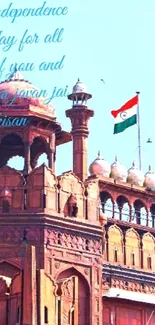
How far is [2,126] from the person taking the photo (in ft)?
83.8

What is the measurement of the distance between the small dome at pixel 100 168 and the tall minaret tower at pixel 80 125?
5.75 feet

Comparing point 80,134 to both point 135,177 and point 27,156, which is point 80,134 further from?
point 135,177

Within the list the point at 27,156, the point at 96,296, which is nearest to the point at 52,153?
the point at 27,156

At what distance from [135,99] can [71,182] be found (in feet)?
20.3

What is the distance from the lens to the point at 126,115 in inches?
1211

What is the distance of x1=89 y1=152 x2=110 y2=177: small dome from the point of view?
30.6 m

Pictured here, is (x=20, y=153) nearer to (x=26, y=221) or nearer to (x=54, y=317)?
(x=26, y=221)

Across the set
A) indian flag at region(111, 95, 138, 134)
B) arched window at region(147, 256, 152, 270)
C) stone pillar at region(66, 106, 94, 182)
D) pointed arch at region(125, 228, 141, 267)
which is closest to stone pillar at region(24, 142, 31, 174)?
stone pillar at region(66, 106, 94, 182)

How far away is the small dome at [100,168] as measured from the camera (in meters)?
30.6

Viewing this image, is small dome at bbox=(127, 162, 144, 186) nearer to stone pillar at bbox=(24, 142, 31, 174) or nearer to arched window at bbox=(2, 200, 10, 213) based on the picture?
stone pillar at bbox=(24, 142, 31, 174)

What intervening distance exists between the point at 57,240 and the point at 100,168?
6424mm

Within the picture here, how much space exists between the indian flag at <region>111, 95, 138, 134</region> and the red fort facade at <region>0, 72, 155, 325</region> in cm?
221

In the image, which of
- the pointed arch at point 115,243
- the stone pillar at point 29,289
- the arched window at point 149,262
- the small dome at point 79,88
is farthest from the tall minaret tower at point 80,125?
the stone pillar at point 29,289

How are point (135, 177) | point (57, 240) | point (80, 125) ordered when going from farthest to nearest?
point (135, 177)
point (80, 125)
point (57, 240)
